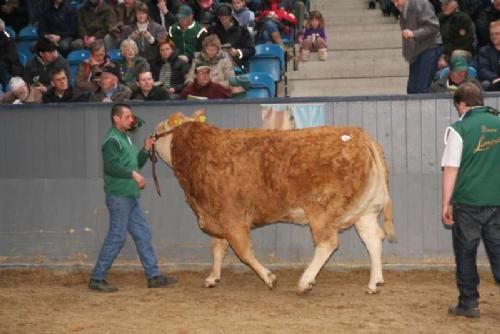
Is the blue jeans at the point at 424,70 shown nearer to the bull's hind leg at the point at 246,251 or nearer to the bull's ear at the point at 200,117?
the bull's ear at the point at 200,117

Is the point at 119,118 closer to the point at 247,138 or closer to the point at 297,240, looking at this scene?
the point at 247,138

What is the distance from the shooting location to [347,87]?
16875 millimetres

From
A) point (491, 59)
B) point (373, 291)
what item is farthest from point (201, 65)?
point (373, 291)

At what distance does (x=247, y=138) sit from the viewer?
38.8ft

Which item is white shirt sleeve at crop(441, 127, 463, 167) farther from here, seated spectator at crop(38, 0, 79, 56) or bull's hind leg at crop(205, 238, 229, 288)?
seated spectator at crop(38, 0, 79, 56)

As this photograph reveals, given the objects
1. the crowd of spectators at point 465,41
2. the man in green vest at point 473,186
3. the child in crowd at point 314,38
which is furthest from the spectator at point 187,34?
the man in green vest at point 473,186

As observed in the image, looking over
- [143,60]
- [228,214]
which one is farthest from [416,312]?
[143,60]

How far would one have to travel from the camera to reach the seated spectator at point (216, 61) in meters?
14.6

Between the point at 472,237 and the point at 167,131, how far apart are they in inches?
163

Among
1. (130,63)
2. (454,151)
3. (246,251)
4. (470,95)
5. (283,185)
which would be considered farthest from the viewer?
(130,63)

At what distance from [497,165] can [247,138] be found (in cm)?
317

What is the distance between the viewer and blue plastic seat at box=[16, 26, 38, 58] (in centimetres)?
1898

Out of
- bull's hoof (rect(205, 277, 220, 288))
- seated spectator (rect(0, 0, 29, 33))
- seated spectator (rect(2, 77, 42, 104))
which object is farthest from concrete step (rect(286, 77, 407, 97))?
seated spectator (rect(0, 0, 29, 33))

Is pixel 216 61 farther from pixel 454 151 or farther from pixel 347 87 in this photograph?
pixel 454 151
